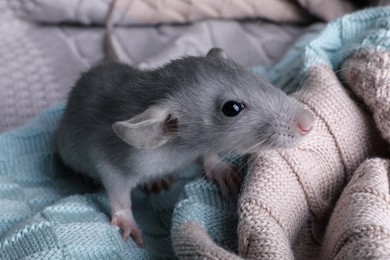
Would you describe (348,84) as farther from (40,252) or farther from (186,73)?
(40,252)

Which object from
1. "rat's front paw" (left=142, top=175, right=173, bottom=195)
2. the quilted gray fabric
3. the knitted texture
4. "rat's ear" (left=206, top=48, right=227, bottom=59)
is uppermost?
"rat's ear" (left=206, top=48, right=227, bottom=59)

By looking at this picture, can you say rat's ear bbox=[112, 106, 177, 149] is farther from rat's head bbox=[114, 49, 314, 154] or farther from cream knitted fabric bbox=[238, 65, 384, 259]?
cream knitted fabric bbox=[238, 65, 384, 259]

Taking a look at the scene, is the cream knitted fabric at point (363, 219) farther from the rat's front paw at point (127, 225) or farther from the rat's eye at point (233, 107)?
the rat's front paw at point (127, 225)

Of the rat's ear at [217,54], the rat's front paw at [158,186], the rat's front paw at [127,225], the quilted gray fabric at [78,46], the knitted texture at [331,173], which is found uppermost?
the rat's ear at [217,54]

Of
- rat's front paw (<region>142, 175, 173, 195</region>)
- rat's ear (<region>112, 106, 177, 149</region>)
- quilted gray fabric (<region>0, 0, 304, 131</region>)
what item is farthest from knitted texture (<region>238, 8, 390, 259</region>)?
quilted gray fabric (<region>0, 0, 304, 131</region>)

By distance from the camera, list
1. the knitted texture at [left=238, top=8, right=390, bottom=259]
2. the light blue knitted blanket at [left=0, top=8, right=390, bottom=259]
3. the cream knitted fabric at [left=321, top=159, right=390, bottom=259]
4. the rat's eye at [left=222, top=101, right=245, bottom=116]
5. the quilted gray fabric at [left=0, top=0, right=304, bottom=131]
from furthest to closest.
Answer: the quilted gray fabric at [left=0, top=0, right=304, bottom=131] < the rat's eye at [left=222, top=101, right=245, bottom=116] < the light blue knitted blanket at [left=0, top=8, right=390, bottom=259] < the knitted texture at [left=238, top=8, right=390, bottom=259] < the cream knitted fabric at [left=321, top=159, right=390, bottom=259]

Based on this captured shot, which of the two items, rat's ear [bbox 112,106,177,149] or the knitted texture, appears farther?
rat's ear [bbox 112,106,177,149]

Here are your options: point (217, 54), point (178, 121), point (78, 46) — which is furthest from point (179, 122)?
point (78, 46)

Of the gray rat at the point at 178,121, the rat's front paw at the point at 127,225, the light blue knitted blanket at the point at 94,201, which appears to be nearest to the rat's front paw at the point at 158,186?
the light blue knitted blanket at the point at 94,201
